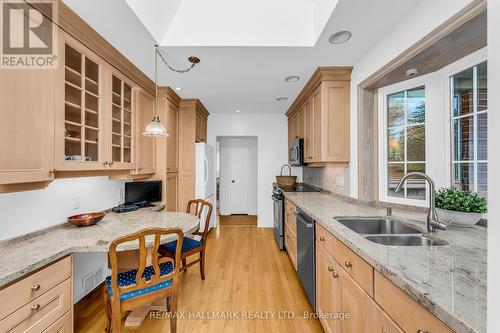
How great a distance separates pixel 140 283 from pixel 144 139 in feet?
5.97

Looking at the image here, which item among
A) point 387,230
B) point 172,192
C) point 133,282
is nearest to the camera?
point 133,282

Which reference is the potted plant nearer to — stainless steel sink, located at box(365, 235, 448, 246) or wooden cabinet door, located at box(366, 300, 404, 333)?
stainless steel sink, located at box(365, 235, 448, 246)

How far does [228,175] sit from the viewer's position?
18.3 feet

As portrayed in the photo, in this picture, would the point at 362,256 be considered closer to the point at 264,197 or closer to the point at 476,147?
the point at 476,147

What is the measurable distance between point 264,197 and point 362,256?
3.61 metres

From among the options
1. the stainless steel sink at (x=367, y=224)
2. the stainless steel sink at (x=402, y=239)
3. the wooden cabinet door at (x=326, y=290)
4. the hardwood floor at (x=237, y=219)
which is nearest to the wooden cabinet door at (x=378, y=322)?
the wooden cabinet door at (x=326, y=290)

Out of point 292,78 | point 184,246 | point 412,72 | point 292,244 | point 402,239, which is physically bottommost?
point 292,244

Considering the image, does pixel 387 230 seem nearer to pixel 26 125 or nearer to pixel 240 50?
pixel 240 50

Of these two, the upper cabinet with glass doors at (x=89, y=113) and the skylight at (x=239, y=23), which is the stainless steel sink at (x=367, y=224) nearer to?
the skylight at (x=239, y=23)

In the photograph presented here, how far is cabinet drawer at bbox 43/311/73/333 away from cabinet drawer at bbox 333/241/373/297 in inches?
70.7

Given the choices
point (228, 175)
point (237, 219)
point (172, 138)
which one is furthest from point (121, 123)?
point (237, 219)

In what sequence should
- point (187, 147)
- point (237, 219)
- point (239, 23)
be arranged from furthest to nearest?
point (237, 219)
point (187, 147)
point (239, 23)

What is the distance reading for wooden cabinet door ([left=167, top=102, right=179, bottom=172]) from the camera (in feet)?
10.5

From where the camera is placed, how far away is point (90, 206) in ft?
7.18
